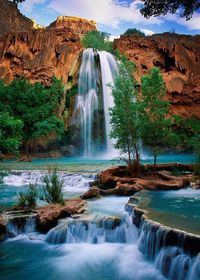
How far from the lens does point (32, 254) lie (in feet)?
31.4

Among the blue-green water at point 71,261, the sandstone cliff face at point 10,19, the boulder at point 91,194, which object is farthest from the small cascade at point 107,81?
the blue-green water at point 71,261

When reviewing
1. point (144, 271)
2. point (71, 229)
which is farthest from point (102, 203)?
point (144, 271)

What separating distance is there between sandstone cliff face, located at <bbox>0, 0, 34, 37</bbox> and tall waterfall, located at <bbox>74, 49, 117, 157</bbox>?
86.8ft

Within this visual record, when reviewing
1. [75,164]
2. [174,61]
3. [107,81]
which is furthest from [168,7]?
[174,61]

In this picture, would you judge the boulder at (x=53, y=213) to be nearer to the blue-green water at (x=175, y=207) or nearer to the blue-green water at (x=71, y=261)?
the blue-green water at (x=71, y=261)

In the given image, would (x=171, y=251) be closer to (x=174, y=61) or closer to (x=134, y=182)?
(x=134, y=182)

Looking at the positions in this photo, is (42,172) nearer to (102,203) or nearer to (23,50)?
(102,203)

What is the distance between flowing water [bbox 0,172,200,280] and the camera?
8.00 meters

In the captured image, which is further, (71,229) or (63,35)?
(63,35)

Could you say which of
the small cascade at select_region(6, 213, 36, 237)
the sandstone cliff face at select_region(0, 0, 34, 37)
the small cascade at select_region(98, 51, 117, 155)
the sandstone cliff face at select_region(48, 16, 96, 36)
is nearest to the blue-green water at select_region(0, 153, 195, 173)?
the small cascade at select_region(98, 51, 117, 155)

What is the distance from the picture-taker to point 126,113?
17250mm

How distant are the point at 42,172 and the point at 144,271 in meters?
14.0

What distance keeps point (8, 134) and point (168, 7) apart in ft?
19.4

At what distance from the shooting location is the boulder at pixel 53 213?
35.1 feet
